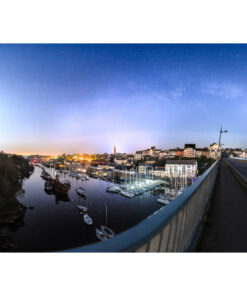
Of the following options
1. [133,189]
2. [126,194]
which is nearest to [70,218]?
[126,194]

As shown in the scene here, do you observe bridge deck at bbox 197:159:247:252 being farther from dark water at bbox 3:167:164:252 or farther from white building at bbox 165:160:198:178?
white building at bbox 165:160:198:178

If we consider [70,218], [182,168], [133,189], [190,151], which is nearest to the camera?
[70,218]

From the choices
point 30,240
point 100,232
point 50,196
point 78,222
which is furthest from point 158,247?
point 50,196

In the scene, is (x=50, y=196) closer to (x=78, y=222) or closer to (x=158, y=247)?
(x=78, y=222)

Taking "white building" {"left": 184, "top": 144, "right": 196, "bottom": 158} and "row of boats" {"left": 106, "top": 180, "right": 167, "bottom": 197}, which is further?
"white building" {"left": 184, "top": 144, "right": 196, "bottom": 158}

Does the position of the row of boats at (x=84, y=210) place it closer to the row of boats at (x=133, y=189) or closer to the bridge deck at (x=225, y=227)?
the row of boats at (x=133, y=189)

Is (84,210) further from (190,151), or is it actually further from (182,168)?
(190,151)

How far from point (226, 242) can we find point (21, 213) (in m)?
34.2

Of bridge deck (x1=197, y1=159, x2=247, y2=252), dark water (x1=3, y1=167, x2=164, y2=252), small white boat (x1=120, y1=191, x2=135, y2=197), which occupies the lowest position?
dark water (x1=3, y1=167, x2=164, y2=252)

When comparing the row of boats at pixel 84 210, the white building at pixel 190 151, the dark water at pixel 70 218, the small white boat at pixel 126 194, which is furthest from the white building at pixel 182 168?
the white building at pixel 190 151

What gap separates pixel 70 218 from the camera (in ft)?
96.1

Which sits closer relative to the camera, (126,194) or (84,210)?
(84,210)

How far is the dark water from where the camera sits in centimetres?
2138

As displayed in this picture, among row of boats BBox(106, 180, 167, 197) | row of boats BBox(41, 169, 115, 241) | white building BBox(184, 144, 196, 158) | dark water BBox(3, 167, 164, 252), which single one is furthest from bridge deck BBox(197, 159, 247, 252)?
white building BBox(184, 144, 196, 158)
